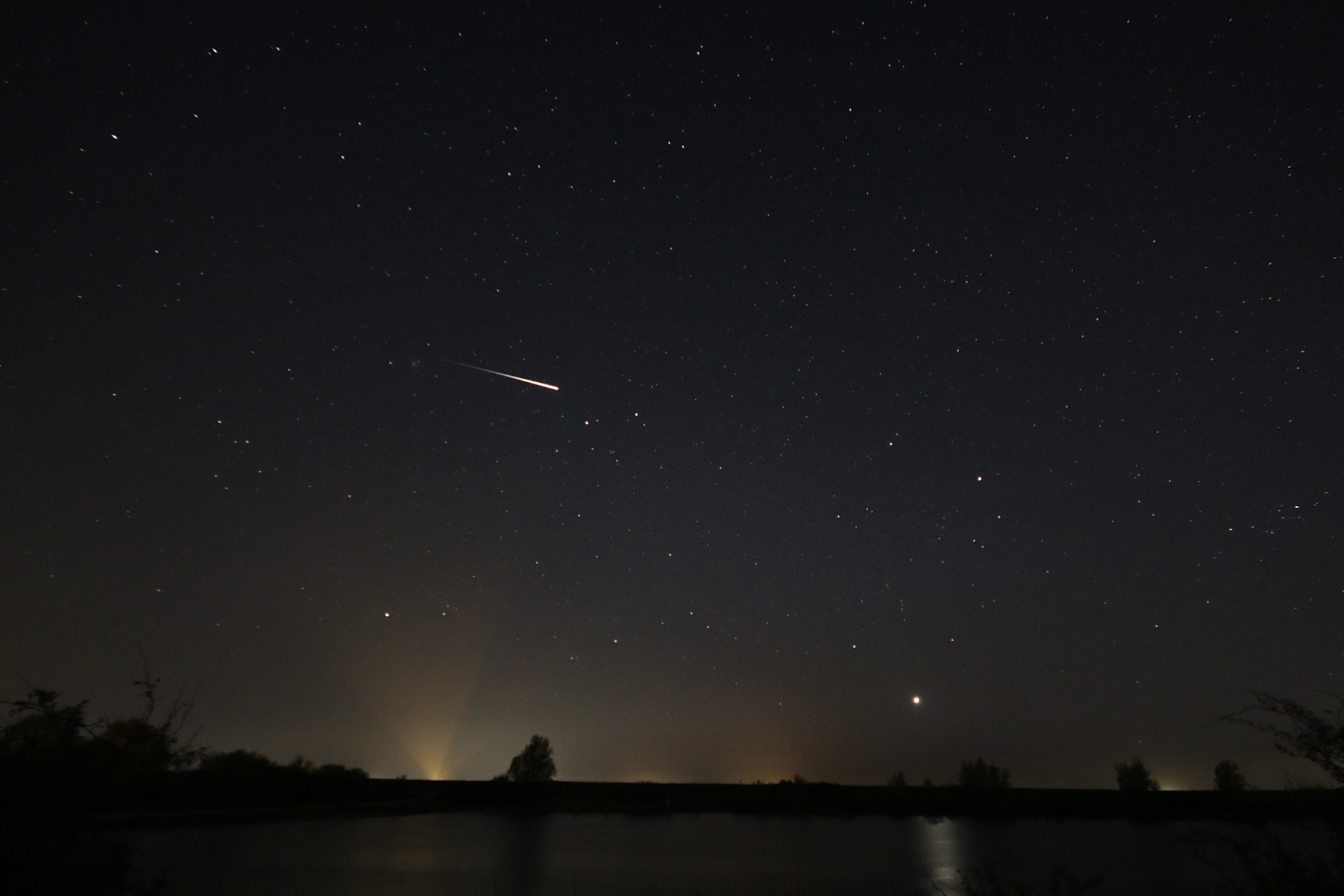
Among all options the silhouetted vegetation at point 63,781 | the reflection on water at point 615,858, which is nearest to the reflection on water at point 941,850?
the reflection on water at point 615,858

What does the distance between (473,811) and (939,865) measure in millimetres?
54091

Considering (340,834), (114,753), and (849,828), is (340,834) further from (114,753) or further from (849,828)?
(849,828)

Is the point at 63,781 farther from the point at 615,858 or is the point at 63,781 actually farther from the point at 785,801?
the point at 785,801

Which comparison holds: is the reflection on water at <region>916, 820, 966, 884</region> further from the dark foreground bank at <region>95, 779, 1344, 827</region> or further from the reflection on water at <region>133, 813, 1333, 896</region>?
the dark foreground bank at <region>95, 779, 1344, 827</region>

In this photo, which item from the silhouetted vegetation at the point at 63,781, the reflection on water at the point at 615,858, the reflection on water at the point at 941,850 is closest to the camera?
the silhouetted vegetation at the point at 63,781

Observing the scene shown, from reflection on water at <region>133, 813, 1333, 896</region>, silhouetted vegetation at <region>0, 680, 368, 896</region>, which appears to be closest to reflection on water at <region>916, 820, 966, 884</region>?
reflection on water at <region>133, 813, 1333, 896</region>

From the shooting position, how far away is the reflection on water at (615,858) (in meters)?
21.4

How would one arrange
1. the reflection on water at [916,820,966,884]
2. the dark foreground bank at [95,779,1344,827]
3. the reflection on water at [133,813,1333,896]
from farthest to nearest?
the dark foreground bank at [95,779,1344,827], the reflection on water at [916,820,966,884], the reflection on water at [133,813,1333,896]

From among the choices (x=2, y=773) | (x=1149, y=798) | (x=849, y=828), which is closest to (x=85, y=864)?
(x=2, y=773)

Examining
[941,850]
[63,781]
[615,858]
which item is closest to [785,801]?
[941,850]

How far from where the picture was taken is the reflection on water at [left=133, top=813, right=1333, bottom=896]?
21.4m

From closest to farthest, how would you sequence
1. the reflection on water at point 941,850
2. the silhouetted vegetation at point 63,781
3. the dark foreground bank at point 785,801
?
the silhouetted vegetation at point 63,781
the reflection on water at point 941,850
the dark foreground bank at point 785,801

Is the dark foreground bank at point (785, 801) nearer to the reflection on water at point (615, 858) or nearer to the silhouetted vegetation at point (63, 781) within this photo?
the reflection on water at point (615, 858)

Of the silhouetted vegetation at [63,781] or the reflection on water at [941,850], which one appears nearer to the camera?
the silhouetted vegetation at [63,781]
